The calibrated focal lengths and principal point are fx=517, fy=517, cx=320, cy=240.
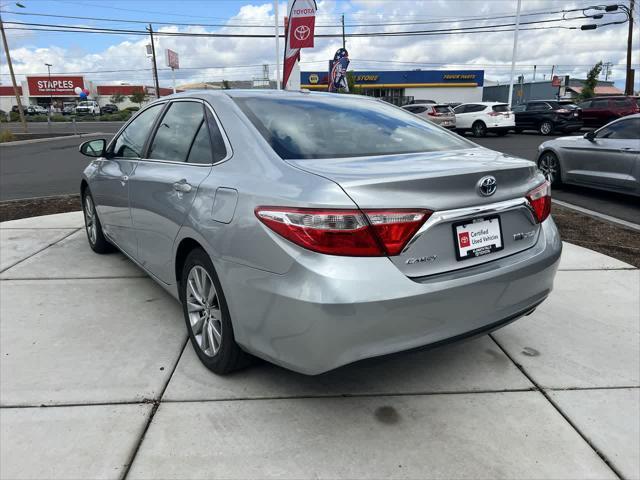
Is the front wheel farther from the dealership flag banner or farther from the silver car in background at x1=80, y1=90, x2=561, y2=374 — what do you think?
the silver car in background at x1=80, y1=90, x2=561, y2=374

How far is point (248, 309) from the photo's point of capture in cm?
249

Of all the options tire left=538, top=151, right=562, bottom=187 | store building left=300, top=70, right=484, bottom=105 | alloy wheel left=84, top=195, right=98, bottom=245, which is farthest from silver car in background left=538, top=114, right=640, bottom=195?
store building left=300, top=70, right=484, bottom=105

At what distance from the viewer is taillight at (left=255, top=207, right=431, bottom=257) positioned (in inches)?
85.0

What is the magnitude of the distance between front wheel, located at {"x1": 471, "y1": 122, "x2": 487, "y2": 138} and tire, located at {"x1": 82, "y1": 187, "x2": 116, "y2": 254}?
2073cm

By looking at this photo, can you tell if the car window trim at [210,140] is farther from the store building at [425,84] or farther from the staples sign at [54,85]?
the staples sign at [54,85]

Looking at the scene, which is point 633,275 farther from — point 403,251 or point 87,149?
point 87,149

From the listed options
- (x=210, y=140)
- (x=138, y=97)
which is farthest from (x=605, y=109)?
(x=138, y=97)

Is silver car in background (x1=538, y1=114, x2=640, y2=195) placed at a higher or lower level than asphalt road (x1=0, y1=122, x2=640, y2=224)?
higher

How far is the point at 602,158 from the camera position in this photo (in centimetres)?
827

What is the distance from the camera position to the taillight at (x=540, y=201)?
2.76m

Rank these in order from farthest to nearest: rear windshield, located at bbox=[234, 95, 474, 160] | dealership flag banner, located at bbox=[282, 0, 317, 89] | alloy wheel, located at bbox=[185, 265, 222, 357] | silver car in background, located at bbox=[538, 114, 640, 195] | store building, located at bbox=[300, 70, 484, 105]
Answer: store building, located at bbox=[300, 70, 484, 105] < dealership flag banner, located at bbox=[282, 0, 317, 89] < silver car in background, located at bbox=[538, 114, 640, 195] < alloy wheel, located at bbox=[185, 265, 222, 357] < rear windshield, located at bbox=[234, 95, 474, 160]

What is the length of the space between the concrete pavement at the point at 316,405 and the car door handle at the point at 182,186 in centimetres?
106

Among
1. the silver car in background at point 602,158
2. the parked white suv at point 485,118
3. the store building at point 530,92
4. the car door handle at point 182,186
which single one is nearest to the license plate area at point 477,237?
the car door handle at point 182,186

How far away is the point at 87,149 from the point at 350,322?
3684 millimetres
